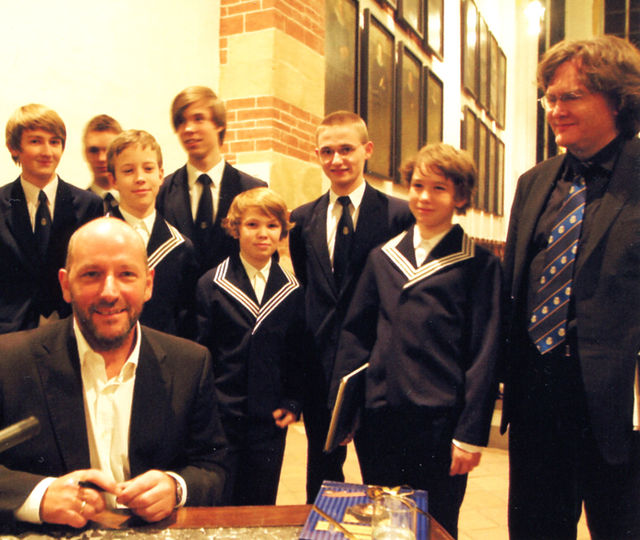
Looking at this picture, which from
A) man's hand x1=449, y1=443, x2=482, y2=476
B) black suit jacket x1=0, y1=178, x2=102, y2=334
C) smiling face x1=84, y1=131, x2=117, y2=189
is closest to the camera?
man's hand x1=449, y1=443, x2=482, y2=476

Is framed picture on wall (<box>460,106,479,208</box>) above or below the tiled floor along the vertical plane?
above

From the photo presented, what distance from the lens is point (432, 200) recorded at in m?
1.96

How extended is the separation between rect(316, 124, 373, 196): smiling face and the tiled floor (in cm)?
185

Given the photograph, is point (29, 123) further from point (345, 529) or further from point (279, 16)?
point (279, 16)

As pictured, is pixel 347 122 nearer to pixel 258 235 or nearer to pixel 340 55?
pixel 258 235

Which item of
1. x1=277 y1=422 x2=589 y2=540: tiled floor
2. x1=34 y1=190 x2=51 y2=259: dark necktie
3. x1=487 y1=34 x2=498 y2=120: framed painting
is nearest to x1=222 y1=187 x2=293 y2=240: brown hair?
x1=34 y1=190 x2=51 y2=259: dark necktie

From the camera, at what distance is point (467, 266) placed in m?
1.90

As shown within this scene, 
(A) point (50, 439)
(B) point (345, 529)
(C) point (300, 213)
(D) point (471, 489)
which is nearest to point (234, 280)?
(C) point (300, 213)

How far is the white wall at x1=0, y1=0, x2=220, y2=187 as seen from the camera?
2.93 metres

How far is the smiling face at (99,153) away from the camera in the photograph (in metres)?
2.88

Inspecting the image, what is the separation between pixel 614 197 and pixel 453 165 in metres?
0.52

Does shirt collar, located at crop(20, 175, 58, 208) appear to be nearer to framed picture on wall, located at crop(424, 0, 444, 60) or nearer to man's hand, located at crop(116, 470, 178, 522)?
man's hand, located at crop(116, 470, 178, 522)

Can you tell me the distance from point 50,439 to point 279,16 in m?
3.73

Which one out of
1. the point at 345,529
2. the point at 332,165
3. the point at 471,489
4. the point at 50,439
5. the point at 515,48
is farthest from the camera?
the point at 515,48
